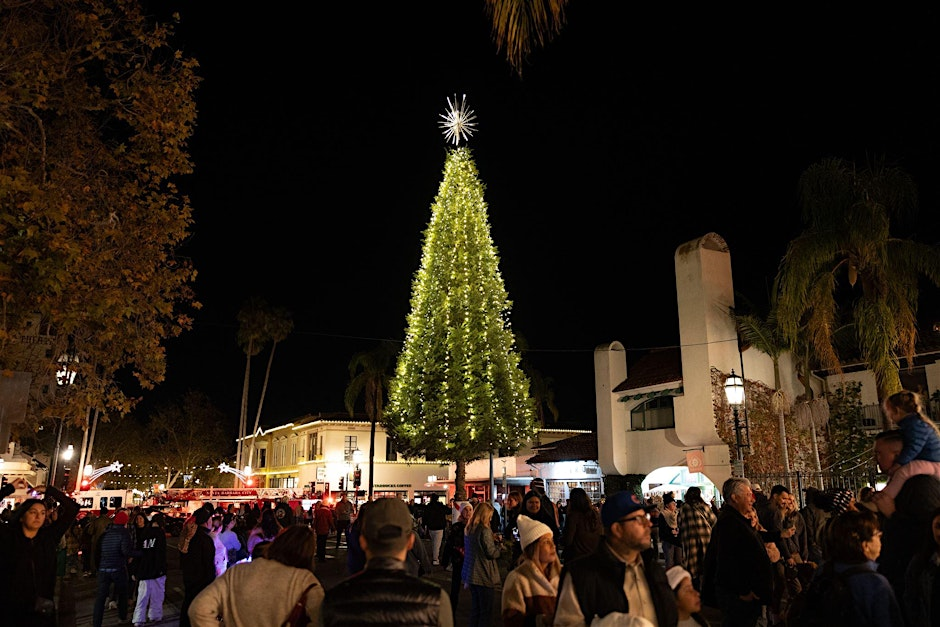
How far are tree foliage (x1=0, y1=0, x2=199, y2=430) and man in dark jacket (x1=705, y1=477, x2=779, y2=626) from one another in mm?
8163

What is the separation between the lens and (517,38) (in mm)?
4301

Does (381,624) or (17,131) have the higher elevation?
(17,131)

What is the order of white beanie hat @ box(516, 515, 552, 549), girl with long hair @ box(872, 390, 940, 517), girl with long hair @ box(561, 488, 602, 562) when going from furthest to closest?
girl with long hair @ box(561, 488, 602, 562) → white beanie hat @ box(516, 515, 552, 549) → girl with long hair @ box(872, 390, 940, 517)

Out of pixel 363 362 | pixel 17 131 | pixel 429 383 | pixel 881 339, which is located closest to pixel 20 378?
pixel 17 131

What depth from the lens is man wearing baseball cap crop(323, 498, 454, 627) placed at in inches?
122

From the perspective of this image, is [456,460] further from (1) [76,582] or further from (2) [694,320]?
(1) [76,582]

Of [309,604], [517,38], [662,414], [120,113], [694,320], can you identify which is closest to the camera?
[309,604]

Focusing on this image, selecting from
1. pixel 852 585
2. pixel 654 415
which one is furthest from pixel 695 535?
pixel 654 415

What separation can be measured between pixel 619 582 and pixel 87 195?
10607 mm

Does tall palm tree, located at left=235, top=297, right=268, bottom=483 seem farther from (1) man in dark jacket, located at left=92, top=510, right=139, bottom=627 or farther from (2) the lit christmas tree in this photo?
(1) man in dark jacket, located at left=92, top=510, right=139, bottom=627

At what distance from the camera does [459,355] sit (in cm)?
3097

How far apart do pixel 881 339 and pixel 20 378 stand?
16067mm

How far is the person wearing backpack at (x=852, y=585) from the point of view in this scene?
12.9ft

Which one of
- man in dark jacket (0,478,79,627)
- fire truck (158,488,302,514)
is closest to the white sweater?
man in dark jacket (0,478,79,627)
